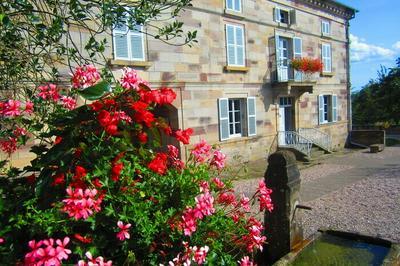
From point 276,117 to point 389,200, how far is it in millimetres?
7303

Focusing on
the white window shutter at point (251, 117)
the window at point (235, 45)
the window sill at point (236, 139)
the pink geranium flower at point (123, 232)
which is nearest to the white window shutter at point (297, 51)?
the white window shutter at point (251, 117)

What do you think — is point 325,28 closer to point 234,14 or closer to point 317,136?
point 317,136

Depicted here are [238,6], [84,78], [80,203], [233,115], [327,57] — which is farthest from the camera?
[327,57]

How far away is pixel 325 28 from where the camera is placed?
17.8 meters

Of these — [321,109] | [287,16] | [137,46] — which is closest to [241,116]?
[137,46]

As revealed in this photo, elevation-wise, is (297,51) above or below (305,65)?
above

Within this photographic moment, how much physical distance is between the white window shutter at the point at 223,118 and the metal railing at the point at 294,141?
336cm

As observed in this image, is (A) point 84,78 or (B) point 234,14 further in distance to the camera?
(B) point 234,14

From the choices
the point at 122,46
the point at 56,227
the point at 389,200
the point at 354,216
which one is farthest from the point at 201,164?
the point at 122,46

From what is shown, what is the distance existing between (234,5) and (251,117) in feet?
14.0

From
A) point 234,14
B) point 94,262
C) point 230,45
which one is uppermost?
point 234,14

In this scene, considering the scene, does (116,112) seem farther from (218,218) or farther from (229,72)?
(229,72)

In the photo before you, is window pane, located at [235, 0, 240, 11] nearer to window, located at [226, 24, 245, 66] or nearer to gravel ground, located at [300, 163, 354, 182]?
window, located at [226, 24, 245, 66]

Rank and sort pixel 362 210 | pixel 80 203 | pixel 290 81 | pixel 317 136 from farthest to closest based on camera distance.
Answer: pixel 317 136 → pixel 290 81 → pixel 362 210 → pixel 80 203
